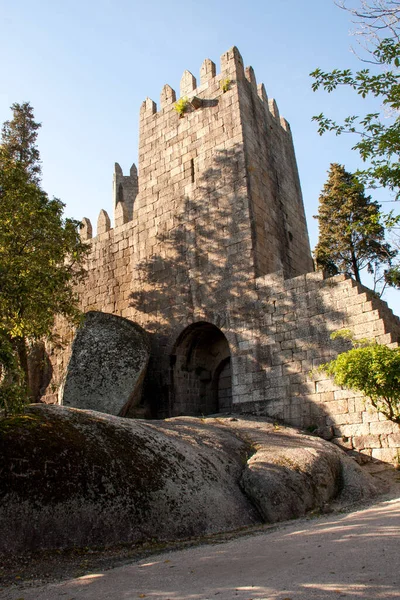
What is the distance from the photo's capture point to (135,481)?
581 cm

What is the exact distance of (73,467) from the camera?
5496mm

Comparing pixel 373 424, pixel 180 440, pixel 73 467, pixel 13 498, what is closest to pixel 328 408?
pixel 373 424

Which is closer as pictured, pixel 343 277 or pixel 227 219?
pixel 343 277

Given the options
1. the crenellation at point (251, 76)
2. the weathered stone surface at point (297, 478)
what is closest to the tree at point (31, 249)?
the weathered stone surface at point (297, 478)

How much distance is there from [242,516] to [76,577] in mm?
2726

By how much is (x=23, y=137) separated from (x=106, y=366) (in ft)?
44.6

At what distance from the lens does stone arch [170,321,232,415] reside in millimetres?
13726

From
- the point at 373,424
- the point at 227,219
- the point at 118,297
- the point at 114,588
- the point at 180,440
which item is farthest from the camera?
the point at 118,297

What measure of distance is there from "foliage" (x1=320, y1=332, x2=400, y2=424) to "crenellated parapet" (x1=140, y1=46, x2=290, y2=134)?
9345 mm

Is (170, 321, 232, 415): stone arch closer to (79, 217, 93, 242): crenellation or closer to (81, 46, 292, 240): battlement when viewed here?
(81, 46, 292, 240): battlement

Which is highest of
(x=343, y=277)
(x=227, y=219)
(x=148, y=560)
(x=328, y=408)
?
(x=227, y=219)

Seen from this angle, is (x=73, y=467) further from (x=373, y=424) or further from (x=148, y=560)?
(x=373, y=424)

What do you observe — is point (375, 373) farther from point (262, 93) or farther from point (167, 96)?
point (167, 96)

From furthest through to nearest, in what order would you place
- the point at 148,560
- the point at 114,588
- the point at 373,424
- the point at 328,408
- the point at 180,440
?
the point at 328,408
the point at 373,424
the point at 180,440
the point at 148,560
the point at 114,588
